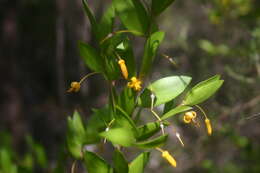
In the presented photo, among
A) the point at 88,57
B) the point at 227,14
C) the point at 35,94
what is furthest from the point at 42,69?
the point at 88,57

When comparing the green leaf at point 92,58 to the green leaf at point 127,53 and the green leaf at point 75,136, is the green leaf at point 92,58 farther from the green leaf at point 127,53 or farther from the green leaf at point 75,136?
the green leaf at point 75,136

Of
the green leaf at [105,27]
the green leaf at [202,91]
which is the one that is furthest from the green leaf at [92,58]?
the green leaf at [202,91]

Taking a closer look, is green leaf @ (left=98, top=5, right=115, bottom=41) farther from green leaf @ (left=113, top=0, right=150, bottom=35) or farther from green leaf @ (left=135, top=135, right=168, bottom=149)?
green leaf @ (left=135, top=135, right=168, bottom=149)

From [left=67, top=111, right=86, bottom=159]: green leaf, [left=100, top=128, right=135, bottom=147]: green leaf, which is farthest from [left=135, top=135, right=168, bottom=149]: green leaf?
[left=67, top=111, right=86, bottom=159]: green leaf

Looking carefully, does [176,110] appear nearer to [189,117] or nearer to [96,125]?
[189,117]

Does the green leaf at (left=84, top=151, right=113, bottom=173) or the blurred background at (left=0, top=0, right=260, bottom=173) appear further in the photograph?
the blurred background at (left=0, top=0, right=260, bottom=173)
